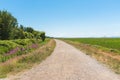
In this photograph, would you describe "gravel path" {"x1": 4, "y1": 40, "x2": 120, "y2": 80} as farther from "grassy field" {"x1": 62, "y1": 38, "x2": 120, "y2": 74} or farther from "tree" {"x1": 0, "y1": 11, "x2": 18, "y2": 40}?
"tree" {"x1": 0, "y1": 11, "x2": 18, "y2": 40}

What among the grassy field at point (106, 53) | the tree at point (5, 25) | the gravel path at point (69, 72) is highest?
the tree at point (5, 25)

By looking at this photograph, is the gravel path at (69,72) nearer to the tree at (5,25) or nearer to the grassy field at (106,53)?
the grassy field at (106,53)

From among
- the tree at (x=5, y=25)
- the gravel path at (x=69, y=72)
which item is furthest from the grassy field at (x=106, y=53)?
the tree at (x=5, y=25)

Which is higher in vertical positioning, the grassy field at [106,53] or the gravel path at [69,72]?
the gravel path at [69,72]

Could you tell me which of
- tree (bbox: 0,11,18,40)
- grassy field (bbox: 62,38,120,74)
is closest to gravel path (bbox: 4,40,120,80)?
grassy field (bbox: 62,38,120,74)

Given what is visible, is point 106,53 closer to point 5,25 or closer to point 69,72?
point 69,72

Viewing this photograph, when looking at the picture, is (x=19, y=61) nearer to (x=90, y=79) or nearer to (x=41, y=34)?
(x=90, y=79)

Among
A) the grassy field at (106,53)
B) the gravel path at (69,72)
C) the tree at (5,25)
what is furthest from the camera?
the tree at (5,25)

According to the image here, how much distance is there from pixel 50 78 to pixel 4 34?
39721 mm

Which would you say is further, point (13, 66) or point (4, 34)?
point (4, 34)

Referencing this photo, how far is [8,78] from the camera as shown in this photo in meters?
12.4

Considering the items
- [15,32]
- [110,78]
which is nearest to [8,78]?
[110,78]

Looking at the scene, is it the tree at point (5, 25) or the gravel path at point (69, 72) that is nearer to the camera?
the gravel path at point (69, 72)

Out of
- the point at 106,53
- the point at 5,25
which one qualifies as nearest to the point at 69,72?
the point at 106,53
